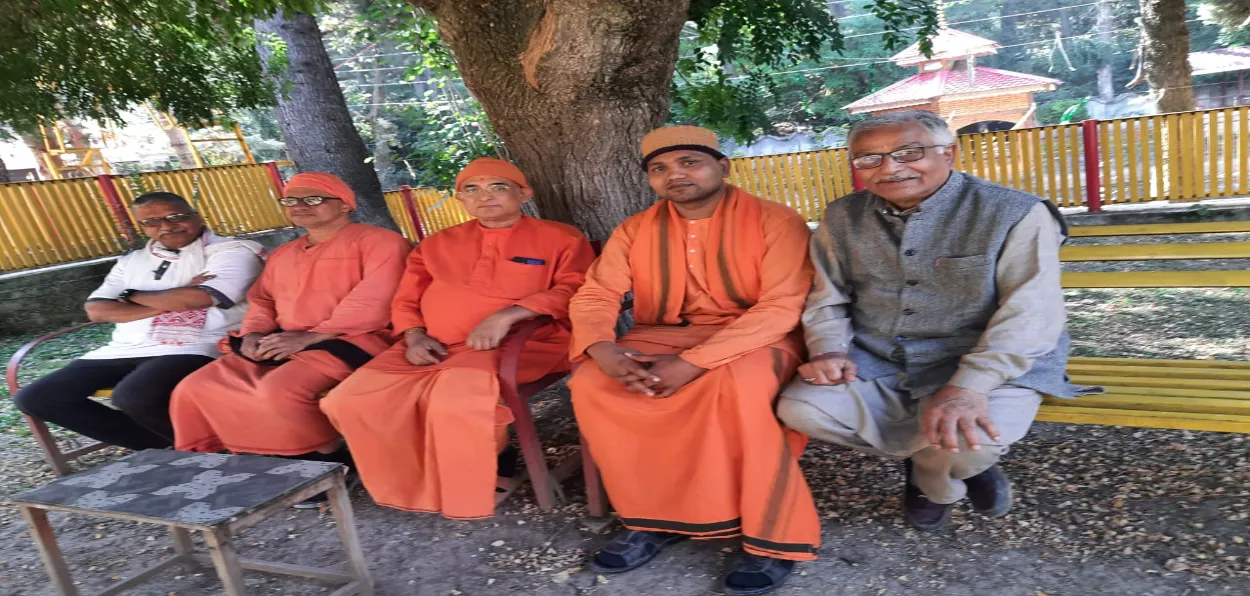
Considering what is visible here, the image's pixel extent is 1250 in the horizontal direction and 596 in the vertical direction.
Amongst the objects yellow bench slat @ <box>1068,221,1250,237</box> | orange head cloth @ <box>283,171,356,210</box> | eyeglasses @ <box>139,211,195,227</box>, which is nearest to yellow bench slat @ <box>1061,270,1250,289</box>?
yellow bench slat @ <box>1068,221,1250,237</box>

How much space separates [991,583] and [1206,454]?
1.21 meters

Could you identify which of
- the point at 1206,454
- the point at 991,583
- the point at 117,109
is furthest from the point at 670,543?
the point at 117,109

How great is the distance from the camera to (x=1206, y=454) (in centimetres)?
289

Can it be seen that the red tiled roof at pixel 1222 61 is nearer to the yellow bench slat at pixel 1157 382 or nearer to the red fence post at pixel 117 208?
the yellow bench slat at pixel 1157 382

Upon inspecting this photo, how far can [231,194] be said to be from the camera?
11.3 m

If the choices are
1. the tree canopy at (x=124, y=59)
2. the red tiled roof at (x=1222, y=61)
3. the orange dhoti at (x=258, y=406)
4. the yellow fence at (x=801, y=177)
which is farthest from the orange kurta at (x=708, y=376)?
the red tiled roof at (x=1222, y=61)

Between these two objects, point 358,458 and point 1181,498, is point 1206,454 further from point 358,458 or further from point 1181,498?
point 358,458

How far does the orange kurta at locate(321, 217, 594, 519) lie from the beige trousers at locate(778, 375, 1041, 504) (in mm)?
1191

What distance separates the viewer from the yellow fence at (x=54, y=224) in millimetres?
8938

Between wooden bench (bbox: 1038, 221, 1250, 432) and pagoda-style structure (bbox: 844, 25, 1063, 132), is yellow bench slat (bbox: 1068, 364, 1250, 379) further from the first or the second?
pagoda-style structure (bbox: 844, 25, 1063, 132)

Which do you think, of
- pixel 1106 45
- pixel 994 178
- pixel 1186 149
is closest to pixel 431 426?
pixel 994 178

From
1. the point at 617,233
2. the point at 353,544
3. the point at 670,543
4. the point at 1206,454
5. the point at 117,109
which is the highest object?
the point at 117,109

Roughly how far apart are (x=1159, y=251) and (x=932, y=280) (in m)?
1.02

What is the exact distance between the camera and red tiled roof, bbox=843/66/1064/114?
88.4ft
